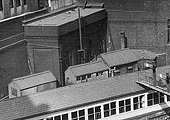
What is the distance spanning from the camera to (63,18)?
128 ft

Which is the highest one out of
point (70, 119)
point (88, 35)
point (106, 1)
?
point (106, 1)

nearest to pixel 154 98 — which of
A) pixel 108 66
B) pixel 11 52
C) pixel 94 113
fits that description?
pixel 94 113

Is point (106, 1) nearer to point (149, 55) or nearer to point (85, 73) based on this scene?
point (149, 55)

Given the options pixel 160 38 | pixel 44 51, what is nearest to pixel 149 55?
pixel 160 38

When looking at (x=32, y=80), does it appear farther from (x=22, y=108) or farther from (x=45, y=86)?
(x=22, y=108)

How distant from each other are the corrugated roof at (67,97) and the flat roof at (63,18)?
32.3ft

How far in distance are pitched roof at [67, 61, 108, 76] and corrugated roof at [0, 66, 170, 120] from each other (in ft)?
15.1

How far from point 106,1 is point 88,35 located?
3903mm

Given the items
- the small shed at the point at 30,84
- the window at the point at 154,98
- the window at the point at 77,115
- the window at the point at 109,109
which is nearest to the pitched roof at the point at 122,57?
the small shed at the point at 30,84

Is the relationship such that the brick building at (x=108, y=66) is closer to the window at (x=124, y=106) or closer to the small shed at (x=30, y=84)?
the small shed at (x=30, y=84)

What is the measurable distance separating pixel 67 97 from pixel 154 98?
5447mm

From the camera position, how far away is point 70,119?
2556 cm

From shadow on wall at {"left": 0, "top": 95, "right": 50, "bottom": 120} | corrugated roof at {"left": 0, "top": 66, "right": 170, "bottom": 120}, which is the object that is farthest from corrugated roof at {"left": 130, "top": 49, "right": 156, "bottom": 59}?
shadow on wall at {"left": 0, "top": 95, "right": 50, "bottom": 120}

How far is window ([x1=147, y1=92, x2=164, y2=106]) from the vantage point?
2791cm
